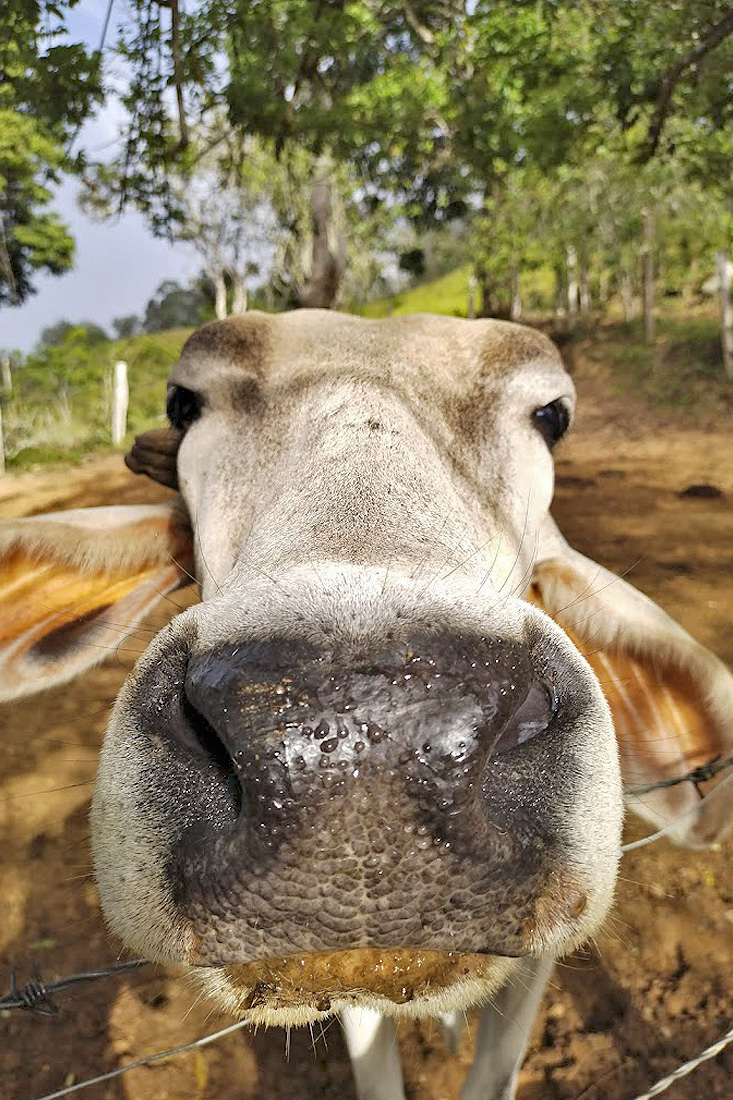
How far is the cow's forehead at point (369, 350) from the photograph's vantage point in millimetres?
2551

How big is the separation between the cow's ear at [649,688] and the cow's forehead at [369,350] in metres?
0.67

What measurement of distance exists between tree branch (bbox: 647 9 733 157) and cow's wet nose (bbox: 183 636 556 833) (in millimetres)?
4708

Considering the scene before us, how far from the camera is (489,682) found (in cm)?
122

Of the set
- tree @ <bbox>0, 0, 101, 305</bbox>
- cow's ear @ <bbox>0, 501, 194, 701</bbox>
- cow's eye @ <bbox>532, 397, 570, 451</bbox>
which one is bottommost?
cow's ear @ <bbox>0, 501, 194, 701</bbox>

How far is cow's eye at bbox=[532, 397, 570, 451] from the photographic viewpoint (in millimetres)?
2773

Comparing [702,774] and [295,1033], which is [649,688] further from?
[295,1033]

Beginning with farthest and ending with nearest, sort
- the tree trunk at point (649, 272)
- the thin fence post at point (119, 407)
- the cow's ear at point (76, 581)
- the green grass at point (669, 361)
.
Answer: the tree trunk at point (649, 272)
the thin fence post at point (119, 407)
the green grass at point (669, 361)
the cow's ear at point (76, 581)

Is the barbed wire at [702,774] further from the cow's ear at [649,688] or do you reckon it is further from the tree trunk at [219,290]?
the tree trunk at [219,290]

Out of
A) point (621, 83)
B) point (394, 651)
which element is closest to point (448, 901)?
point (394, 651)

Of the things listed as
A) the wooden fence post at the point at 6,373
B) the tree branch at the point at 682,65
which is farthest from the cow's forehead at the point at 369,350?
the wooden fence post at the point at 6,373

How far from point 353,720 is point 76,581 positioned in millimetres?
2022

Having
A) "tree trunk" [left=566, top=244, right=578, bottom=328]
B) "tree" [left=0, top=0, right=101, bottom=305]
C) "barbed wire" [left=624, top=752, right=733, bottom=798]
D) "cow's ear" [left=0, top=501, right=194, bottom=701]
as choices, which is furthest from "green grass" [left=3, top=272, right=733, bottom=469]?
"barbed wire" [left=624, top=752, right=733, bottom=798]

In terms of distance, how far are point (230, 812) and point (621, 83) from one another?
554cm

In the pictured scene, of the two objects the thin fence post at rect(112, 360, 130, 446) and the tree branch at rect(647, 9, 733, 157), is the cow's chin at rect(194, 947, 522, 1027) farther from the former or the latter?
the thin fence post at rect(112, 360, 130, 446)
